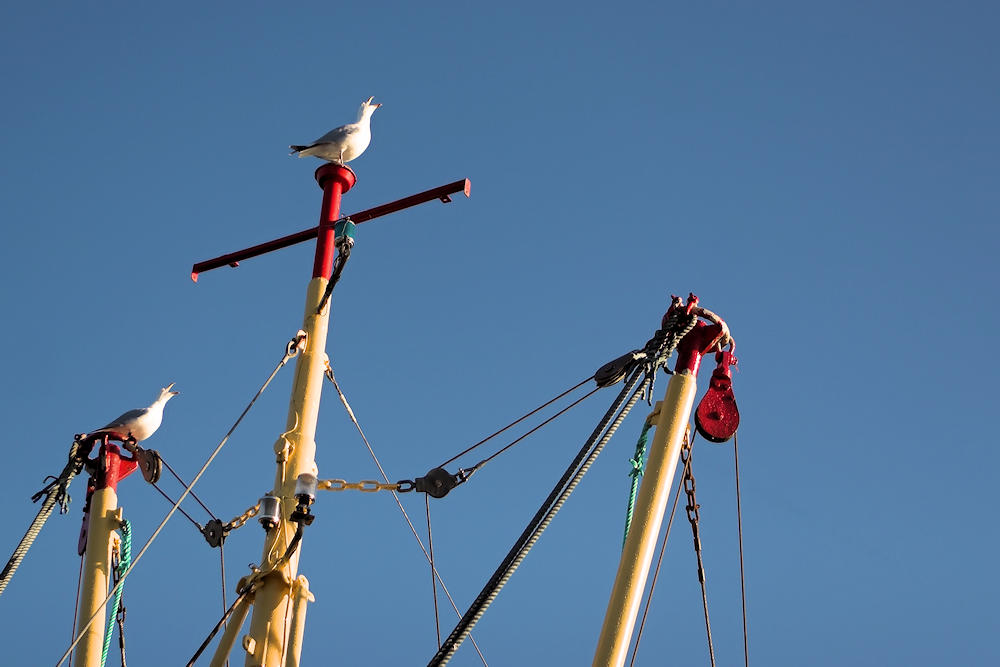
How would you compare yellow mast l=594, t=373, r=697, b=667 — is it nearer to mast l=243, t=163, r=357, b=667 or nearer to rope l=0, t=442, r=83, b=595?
mast l=243, t=163, r=357, b=667

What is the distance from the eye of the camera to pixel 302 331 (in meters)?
19.5

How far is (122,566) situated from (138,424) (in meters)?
2.61

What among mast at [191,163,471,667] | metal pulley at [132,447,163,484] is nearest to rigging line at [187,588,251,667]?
mast at [191,163,471,667]

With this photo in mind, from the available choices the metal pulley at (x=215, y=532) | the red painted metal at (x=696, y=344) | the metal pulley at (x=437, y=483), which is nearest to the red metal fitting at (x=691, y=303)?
the red painted metal at (x=696, y=344)

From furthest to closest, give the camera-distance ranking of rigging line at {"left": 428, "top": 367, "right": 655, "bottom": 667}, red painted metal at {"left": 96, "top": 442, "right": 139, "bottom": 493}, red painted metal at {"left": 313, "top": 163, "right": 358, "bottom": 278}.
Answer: red painted metal at {"left": 96, "top": 442, "right": 139, "bottom": 493}, red painted metal at {"left": 313, "top": 163, "right": 358, "bottom": 278}, rigging line at {"left": 428, "top": 367, "right": 655, "bottom": 667}

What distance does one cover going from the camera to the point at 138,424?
23156mm

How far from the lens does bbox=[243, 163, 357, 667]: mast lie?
55.2 ft

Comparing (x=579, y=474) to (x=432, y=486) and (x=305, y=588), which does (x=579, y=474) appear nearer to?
(x=432, y=486)

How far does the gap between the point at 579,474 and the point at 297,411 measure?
4093 mm

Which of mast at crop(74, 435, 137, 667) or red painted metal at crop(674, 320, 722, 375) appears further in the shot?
mast at crop(74, 435, 137, 667)

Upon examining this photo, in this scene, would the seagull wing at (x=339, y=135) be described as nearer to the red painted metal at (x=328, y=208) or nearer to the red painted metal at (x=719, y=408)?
the red painted metal at (x=328, y=208)

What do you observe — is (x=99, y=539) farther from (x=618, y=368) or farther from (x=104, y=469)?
(x=618, y=368)

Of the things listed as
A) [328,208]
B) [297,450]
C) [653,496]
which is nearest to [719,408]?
[653,496]

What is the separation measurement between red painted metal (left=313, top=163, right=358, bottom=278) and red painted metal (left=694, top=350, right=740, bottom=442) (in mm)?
5328
